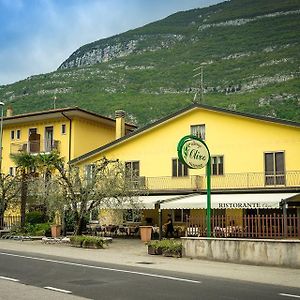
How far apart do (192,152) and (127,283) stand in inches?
358

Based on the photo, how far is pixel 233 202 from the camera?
28.0 meters

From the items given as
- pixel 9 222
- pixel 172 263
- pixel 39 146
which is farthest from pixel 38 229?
pixel 172 263

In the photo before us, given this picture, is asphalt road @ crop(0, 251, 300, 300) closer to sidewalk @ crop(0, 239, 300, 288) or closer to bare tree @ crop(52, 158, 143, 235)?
sidewalk @ crop(0, 239, 300, 288)

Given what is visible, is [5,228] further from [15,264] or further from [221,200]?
[15,264]

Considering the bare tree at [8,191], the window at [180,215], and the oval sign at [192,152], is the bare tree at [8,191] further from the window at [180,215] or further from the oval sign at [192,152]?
the oval sign at [192,152]

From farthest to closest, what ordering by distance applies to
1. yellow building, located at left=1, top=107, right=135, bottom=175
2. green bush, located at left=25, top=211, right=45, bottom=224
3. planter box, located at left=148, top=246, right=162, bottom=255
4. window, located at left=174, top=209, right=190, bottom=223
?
yellow building, located at left=1, top=107, right=135, bottom=175 < window, located at left=174, top=209, right=190, bottom=223 < green bush, located at left=25, top=211, right=45, bottom=224 < planter box, located at left=148, top=246, right=162, bottom=255

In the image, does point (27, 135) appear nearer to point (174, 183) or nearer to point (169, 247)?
point (174, 183)

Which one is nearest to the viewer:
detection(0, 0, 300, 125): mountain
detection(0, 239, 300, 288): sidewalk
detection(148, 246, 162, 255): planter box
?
detection(0, 239, 300, 288): sidewalk

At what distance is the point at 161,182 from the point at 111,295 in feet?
86.2

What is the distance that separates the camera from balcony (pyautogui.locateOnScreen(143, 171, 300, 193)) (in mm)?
32469

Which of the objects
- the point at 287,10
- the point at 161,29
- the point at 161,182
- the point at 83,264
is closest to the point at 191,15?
the point at 161,29

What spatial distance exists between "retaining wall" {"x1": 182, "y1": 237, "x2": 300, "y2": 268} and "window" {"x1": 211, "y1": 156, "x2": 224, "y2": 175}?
1511 cm

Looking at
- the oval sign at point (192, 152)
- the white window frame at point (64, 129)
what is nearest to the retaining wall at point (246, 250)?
the oval sign at point (192, 152)

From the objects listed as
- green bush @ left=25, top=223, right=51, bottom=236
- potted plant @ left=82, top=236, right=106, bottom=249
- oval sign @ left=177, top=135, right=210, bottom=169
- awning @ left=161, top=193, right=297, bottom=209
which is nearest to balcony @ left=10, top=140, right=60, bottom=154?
green bush @ left=25, top=223, right=51, bottom=236
